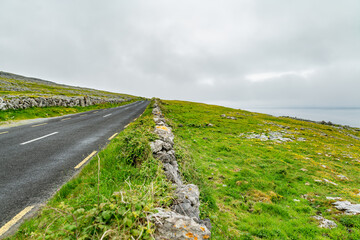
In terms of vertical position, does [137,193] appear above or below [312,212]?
above

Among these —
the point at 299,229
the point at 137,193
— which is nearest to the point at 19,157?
the point at 137,193

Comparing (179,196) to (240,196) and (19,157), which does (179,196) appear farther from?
(19,157)

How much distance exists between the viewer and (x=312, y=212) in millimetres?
6227

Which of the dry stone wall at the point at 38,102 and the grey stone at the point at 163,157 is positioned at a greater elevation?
the dry stone wall at the point at 38,102

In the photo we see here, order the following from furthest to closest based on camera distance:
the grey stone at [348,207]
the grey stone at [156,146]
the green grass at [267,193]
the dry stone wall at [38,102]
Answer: the dry stone wall at [38,102], the grey stone at [348,207], the grey stone at [156,146], the green grass at [267,193]

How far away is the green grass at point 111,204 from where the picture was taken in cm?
218

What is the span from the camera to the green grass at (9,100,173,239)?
2178 mm

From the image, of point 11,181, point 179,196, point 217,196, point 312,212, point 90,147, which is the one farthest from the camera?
point 90,147

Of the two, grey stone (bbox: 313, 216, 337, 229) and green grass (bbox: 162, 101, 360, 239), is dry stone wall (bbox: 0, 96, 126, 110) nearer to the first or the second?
green grass (bbox: 162, 101, 360, 239)

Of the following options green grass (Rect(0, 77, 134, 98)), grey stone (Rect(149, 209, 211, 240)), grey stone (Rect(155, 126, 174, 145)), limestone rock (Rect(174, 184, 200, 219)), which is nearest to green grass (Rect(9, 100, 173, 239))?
grey stone (Rect(149, 209, 211, 240))

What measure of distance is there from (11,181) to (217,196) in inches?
306

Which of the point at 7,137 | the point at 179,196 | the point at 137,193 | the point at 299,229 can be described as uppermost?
the point at 137,193

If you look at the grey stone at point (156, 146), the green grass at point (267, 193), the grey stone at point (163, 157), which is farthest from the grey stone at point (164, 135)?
the grey stone at point (163, 157)

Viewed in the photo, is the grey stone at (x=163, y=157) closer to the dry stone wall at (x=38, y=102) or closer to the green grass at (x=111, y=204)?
the green grass at (x=111, y=204)
